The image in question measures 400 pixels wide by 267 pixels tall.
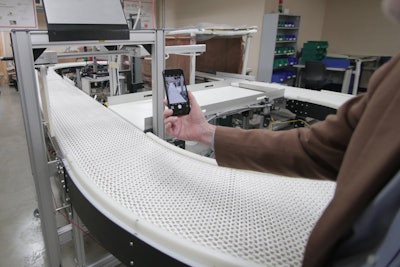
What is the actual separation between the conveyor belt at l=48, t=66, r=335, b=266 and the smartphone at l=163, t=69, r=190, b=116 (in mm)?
168

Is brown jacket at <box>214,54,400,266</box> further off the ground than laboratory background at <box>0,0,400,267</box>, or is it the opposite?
brown jacket at <box>214,54,400,266</box>

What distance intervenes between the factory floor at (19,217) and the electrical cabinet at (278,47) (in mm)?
4398

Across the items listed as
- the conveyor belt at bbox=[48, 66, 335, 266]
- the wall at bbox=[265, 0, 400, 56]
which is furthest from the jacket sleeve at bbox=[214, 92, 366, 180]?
the wall at bbox=[265, 0, 400, 56]

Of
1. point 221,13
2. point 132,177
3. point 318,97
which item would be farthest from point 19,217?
point 221,13

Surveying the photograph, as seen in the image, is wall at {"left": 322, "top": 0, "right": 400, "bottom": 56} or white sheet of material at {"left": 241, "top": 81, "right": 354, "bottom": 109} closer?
white sheet of material at {"left": 241, "top": 81, "right": 354, "bottom": 109}

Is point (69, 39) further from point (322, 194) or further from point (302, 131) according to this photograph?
point (322, 194)

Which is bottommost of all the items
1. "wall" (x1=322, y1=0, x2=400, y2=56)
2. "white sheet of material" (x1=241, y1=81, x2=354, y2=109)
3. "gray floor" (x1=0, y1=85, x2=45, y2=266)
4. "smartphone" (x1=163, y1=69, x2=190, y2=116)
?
"gray floor" (x1=0, y1=85, x2=45, y2=266)

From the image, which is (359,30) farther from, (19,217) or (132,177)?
(19,217)

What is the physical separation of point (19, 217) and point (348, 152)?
2485 mm

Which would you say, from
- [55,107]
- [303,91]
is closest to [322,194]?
[55,107]

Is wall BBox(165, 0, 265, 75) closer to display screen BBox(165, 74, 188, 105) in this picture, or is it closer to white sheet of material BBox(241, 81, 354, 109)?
white sheet of material BBox(241, 81, 354, 109)

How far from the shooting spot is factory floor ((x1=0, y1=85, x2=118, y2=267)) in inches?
69.7

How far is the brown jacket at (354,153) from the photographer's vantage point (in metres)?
0.38

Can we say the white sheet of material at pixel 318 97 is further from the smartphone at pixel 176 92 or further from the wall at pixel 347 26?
the wall at pixel 347 26
